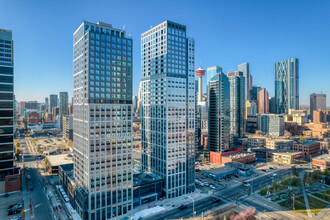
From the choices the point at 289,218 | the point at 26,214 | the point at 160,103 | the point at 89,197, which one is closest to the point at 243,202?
the point at 289,218

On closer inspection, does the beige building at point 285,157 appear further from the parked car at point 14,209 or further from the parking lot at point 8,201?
the parking lot at point 8,201

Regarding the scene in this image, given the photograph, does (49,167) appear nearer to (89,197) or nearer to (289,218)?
(89,197)

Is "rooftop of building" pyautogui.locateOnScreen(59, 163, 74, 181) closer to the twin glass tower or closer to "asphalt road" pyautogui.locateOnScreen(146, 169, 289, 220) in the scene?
the twin glass tower

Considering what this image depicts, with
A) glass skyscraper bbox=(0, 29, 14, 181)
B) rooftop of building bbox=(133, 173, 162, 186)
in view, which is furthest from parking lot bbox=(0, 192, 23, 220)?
rooftop of building bbox=(133, 173, 162, 186)

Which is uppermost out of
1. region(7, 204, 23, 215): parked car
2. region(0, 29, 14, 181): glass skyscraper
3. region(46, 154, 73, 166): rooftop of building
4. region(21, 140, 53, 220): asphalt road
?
region(0, 29, 14, 181): glass skyscraper

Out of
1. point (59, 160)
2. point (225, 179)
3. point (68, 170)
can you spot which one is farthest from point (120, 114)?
point (59, 160)

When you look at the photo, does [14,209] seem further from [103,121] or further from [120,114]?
[120,114]

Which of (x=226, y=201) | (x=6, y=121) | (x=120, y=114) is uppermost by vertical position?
(x=120, y=114)
